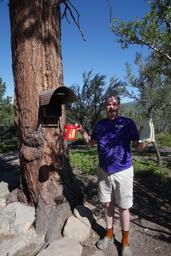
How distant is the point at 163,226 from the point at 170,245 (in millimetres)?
588

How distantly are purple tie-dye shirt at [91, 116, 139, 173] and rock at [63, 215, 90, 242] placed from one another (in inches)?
39.0

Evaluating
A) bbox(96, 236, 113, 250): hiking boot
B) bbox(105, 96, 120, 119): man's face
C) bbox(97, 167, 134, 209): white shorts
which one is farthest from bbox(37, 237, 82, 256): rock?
bbox(105, 96, 120, 119): man's face

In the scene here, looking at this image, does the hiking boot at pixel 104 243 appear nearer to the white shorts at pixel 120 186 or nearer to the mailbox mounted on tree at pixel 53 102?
the white shorts at pixel 120 186

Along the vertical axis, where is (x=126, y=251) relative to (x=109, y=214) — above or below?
below

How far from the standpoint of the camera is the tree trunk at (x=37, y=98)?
4.10 metres

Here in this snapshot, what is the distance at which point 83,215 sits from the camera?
4090 millimetres

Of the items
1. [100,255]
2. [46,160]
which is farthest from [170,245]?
[46,160]

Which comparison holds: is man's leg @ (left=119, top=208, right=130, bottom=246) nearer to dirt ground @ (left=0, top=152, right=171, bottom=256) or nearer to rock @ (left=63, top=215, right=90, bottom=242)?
dirt ground @ (left=0, top=152, right=171, bottom=256)

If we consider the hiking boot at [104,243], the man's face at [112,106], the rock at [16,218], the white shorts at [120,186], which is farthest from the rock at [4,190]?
the man's face at [112,106]

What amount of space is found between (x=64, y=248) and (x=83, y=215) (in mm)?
664

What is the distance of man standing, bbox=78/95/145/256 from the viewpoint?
136 inches

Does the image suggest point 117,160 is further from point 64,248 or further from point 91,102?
point 91,102

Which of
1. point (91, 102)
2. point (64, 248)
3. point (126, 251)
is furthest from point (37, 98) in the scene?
point (91, 102)

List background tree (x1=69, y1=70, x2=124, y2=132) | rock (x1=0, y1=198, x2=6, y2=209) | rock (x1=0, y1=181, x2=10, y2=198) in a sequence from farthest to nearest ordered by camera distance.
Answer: background tree (x1=69, y1=70, x2=124, y2=132)
rock (x1=0, y1=181, x2=10, y2=198)
rock (x1=0, y1=198, x2=6, y2=209)
